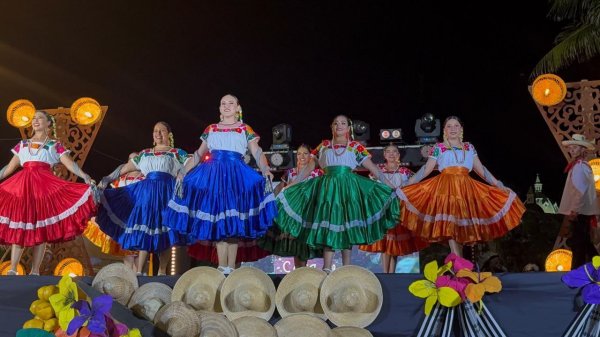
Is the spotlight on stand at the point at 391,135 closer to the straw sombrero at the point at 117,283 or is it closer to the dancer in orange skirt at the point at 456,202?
the dancer in orange skirt at the point at 456,202

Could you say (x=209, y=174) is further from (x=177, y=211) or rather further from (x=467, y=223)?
(x=467, y=223)

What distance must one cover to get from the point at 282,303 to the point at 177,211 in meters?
1.39

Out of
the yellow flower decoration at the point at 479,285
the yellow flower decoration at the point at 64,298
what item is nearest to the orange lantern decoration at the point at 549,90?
the yellow flower decoration at the point at 479,285

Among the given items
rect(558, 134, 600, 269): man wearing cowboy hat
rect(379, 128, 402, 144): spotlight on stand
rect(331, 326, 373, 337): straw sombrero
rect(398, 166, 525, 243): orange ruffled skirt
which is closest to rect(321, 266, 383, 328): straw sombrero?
rect(331, 326, 373, 337): straw sombrero

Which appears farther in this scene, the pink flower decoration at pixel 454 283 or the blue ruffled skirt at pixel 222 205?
the blue ruffled skirt at pixel 222 205

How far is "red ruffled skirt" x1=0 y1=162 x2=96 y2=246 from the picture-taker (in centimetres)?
671

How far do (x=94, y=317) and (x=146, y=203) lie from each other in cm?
369

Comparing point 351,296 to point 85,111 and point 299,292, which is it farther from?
point 85,111

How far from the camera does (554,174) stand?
30.1m

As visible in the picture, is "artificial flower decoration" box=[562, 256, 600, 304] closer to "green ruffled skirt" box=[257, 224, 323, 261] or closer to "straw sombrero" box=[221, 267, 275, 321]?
"straw sombrero" box=[221, 267, 275, 321]

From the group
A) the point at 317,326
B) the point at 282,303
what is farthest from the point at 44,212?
the point at 317,326

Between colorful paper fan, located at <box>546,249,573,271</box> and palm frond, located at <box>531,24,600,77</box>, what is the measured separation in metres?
3.51

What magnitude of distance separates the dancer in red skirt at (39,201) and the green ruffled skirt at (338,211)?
1885 millimetres

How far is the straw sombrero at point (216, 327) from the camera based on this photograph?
3.89 m
